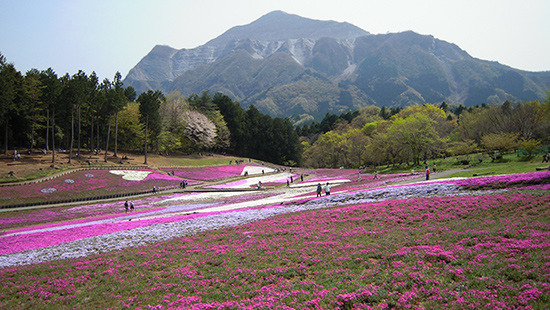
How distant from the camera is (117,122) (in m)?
71.8

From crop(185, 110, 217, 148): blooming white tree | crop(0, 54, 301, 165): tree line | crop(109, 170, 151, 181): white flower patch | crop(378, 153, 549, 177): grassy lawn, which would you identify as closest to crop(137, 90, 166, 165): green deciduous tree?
crop(0, 54, 301, 165): tree line

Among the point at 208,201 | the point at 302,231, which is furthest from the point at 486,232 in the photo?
the point at 208,201

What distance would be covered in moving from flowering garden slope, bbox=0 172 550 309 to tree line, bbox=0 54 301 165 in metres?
48.1

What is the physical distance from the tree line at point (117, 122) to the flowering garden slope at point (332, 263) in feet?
158

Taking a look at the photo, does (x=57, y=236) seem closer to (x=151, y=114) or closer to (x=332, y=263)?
(x=332, y=263)

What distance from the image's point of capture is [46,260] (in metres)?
17.5

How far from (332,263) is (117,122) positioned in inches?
2811

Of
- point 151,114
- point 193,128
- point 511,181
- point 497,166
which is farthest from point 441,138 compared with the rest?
point 151,114

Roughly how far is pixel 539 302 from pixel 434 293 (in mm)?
2523

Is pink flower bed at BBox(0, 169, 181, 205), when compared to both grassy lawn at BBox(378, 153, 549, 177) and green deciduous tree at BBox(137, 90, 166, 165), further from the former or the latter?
grassy lawn at BBox(378, 153, 549, 177)

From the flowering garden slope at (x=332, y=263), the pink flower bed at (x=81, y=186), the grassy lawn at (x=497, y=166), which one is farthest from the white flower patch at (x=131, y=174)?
the grassy lawn at (x=497, y=166)

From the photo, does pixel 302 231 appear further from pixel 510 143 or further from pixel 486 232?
pixel 510 143

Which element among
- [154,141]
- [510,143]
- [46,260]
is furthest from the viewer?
[154,141]

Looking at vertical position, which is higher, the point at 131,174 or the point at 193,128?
the point at 193,128
